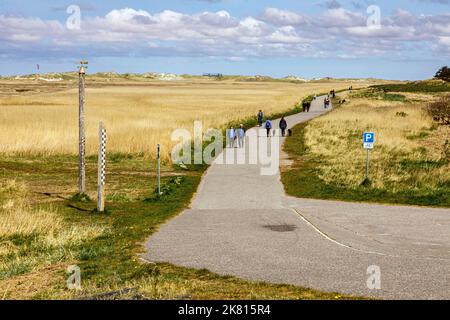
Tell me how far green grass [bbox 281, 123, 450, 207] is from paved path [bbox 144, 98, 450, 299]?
1.13m

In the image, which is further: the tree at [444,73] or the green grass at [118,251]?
the tree at [444,73]

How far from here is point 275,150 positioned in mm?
34656

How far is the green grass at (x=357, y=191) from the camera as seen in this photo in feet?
66.1

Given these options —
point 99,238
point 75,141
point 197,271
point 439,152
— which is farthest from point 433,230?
point 75,141

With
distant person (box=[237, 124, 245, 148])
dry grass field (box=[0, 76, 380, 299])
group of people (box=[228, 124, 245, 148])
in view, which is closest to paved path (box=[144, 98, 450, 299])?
dry grass field (box=[0, 76, 380, 299])

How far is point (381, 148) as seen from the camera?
3391cm

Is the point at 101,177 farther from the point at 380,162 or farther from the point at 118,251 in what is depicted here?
the point at 380,162

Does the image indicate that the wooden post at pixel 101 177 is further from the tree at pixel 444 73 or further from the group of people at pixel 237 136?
the tree at pixel 444 73

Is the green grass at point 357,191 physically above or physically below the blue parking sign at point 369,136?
below

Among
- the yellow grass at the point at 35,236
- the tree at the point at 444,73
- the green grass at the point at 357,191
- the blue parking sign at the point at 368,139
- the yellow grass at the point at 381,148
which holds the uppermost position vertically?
the tree at the point at 444,73

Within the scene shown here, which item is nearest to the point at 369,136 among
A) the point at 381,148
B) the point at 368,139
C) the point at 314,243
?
the point at 368,139

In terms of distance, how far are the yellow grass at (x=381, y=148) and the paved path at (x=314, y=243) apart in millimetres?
4404

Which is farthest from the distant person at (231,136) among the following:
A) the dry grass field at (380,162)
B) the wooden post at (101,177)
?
the wooden post at (101,177)

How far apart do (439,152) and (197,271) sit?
80.8 ft
